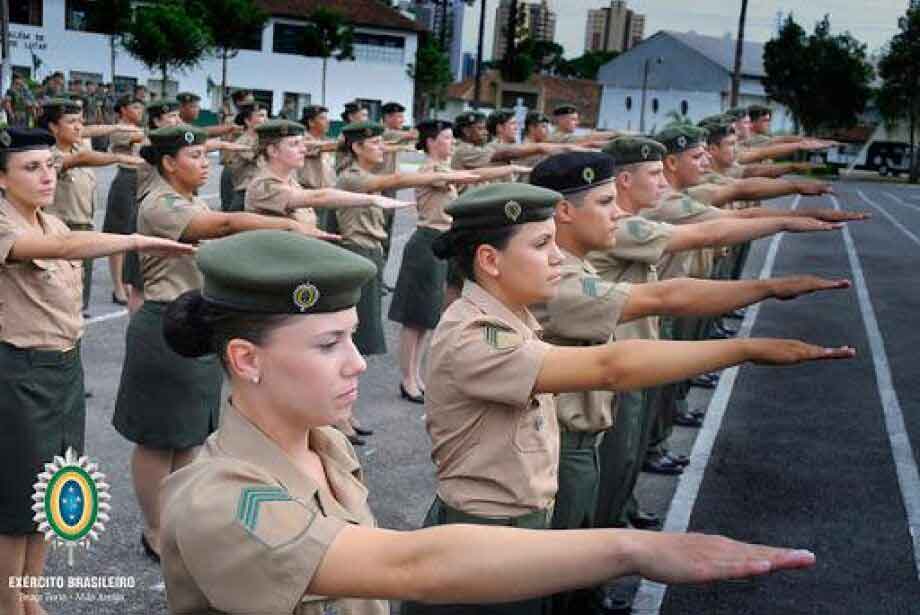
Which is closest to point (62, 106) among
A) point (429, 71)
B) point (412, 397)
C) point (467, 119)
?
point (412, 397)

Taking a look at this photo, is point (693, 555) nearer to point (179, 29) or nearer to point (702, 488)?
point (702, 488)

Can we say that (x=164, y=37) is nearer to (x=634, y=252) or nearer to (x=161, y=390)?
(x=161, y=390)

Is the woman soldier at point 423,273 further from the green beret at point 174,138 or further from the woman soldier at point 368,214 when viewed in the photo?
the green beret at point 174,138

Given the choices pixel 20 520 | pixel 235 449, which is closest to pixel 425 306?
pixel 20 520

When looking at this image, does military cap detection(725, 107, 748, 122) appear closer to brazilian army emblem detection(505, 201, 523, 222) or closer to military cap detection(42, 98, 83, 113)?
military cap detection(42, 98, 83, 113)

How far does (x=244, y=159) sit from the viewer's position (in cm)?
1255

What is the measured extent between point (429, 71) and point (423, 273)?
169ft

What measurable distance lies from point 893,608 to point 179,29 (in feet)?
131

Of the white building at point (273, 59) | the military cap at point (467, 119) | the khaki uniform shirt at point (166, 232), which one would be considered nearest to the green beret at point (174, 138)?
the khaki uniform shirt at point (166, 232)

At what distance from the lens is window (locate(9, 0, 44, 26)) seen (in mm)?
51438

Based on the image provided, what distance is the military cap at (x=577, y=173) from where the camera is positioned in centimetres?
435

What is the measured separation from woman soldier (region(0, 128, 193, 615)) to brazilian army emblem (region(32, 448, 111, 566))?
6cm

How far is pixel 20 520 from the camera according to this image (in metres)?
4.64

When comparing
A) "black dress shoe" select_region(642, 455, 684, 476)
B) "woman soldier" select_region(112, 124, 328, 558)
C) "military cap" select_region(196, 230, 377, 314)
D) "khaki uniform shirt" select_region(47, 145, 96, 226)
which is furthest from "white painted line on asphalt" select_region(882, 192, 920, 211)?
"military cap" select_region(196, 230, 377, 314)
